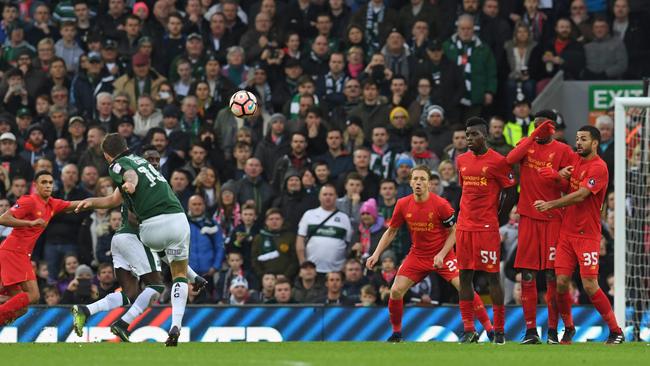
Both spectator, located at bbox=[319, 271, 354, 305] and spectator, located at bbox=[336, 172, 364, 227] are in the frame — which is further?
spectator, located at bbox=[336, 172, 364, 227]

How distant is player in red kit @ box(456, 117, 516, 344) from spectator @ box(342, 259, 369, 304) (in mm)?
4177

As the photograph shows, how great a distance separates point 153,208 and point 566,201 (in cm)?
423

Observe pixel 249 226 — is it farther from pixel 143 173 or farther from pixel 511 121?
pixel 143 173

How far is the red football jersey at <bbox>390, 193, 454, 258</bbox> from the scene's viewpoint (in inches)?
690

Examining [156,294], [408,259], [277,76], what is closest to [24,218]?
[156,294]

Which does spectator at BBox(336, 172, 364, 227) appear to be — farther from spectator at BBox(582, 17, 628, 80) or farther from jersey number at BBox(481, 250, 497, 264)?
jersey number at BBox(481, 250, 497, 264)

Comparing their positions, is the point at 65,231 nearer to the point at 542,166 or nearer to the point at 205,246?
the point at 205,246

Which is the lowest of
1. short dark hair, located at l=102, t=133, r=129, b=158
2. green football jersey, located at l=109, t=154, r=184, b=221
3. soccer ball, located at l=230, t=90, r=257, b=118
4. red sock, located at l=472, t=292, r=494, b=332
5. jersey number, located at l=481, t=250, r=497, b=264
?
red sock, located at l=472, t=292, r=494, b=332

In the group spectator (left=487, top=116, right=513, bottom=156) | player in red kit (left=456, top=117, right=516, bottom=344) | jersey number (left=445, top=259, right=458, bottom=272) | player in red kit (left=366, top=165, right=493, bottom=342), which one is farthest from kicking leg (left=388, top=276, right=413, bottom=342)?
spectator (left=487, top=116, right=513, bottom=156)

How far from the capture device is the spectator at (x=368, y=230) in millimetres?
21344

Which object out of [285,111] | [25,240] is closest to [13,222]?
[25,240]

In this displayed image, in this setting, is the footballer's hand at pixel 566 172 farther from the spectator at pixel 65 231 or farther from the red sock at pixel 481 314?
A: the spectator at pixel 65 231

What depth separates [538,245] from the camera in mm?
16781

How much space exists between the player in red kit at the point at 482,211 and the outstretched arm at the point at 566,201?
0.56 meters
